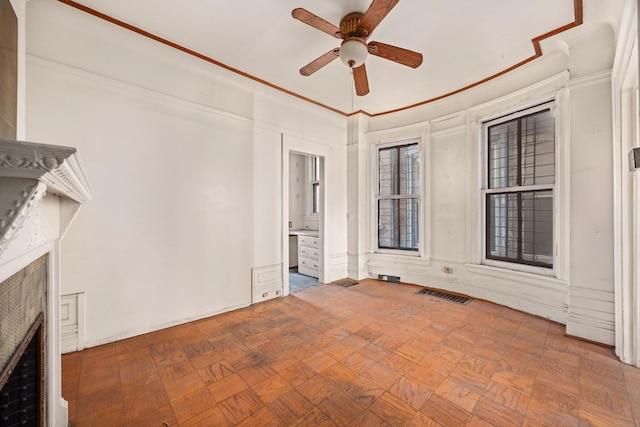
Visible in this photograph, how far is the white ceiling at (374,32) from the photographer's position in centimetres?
217

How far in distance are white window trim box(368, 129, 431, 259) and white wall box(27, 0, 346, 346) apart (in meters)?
1.88

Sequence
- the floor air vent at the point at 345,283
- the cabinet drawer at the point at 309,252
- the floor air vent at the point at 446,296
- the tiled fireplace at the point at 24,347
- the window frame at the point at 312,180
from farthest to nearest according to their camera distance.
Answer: the window frame at the point at 312,180 → the cabinet drawer at the point at 309,252 → the floor air vent at the point at 345,283 → the floor air vent at the point at 446,296 → the tiled fireplace at the point at 24,347

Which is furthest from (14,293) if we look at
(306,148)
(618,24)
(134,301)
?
(618,24)

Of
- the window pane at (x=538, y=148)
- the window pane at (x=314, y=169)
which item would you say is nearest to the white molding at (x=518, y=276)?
the window pane at (x=538, y=148)

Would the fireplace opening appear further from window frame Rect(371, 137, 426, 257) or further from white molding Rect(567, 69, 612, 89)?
white molding Rect(567, 69, 612, 89)

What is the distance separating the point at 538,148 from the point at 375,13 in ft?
8.56

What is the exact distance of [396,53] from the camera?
229 centimetres

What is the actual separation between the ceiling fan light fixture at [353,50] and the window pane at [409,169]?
2.41 metres

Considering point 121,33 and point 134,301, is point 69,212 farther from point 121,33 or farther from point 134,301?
point 121,33

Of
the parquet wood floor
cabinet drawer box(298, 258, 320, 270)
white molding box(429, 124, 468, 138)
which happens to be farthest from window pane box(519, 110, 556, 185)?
cabinet drawer box(298, 258, 320, 270)

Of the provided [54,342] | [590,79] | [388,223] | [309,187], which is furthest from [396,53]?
[309,187]

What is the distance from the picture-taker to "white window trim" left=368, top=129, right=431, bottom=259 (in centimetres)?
407

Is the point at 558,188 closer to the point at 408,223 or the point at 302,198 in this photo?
the point at 408,223

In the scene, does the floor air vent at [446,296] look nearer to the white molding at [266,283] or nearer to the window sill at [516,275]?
the window sill at [516,275]
